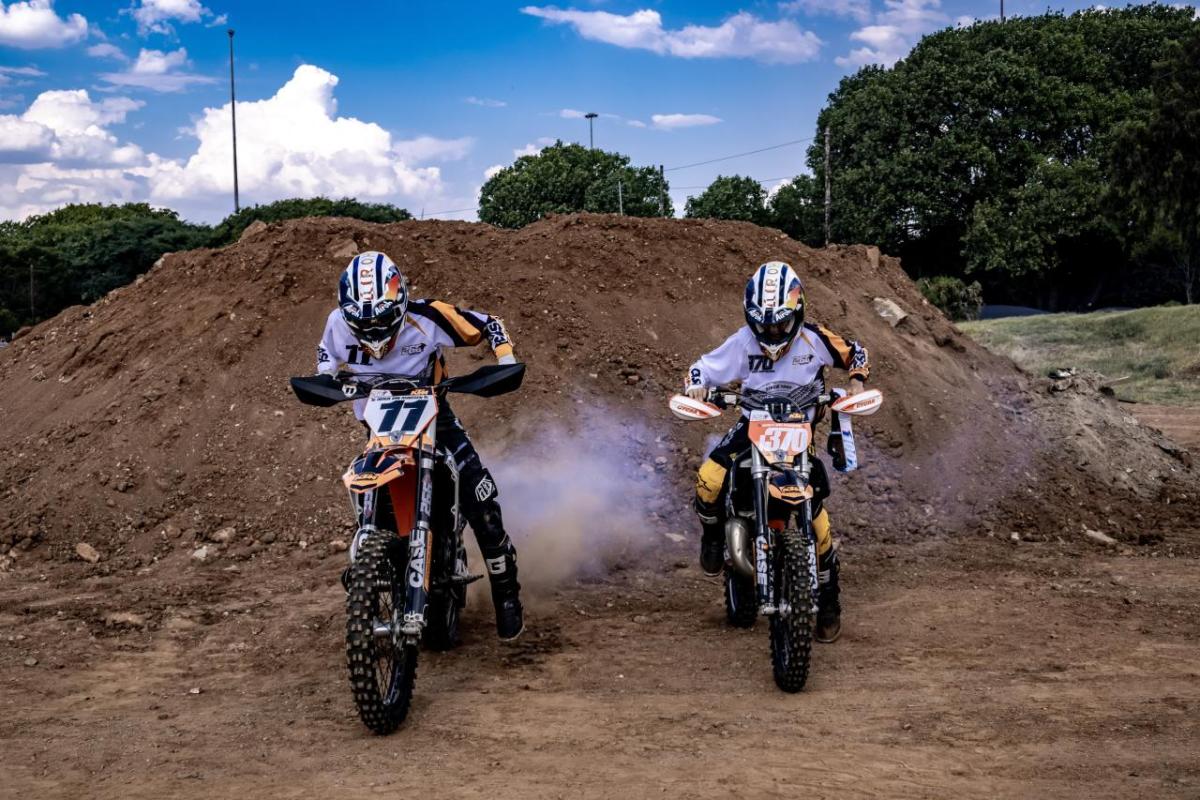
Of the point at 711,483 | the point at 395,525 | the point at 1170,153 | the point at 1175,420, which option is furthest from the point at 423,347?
the point at 1170,153

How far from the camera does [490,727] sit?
5730 millimetres

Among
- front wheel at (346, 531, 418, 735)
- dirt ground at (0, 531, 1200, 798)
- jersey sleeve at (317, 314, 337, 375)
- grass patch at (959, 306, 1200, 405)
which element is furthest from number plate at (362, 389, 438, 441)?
grass patch at (959, 306, 1200, 405)

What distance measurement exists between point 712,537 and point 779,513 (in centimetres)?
84

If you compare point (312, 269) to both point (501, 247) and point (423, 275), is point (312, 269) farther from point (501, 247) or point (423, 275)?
point (501, 247)

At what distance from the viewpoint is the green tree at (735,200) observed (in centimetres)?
6000

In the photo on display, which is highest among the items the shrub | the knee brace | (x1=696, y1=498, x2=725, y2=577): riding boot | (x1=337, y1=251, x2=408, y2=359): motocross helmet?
the shrub

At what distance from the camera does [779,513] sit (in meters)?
6.61

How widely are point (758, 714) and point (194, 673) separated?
3497 millimetres

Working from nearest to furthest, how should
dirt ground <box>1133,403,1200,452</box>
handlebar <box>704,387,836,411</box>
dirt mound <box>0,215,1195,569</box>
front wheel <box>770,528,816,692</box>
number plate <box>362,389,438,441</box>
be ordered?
number plate <box>362,389,438,441</box>
front wheel <box>770,528,816,692</box>
handlebar <box>704,387,836,411</box>
dirt mound <box>0,215,1195,569</box>
dirt ground <box>1133,403,1200,452</box>

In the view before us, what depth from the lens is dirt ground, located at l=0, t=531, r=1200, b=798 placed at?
5043mm

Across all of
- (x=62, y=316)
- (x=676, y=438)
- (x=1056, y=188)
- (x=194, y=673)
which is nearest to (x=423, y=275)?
(x=676, y=438)

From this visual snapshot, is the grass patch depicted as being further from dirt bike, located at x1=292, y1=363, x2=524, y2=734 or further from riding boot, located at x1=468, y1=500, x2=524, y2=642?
dirt bike, located at x1=292, y1=363, x2=524, y2=734

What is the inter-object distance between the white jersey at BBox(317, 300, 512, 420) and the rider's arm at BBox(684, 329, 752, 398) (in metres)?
1.30

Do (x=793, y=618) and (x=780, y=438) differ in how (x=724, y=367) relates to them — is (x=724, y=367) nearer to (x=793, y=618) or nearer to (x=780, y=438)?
(x=780, y=438)
